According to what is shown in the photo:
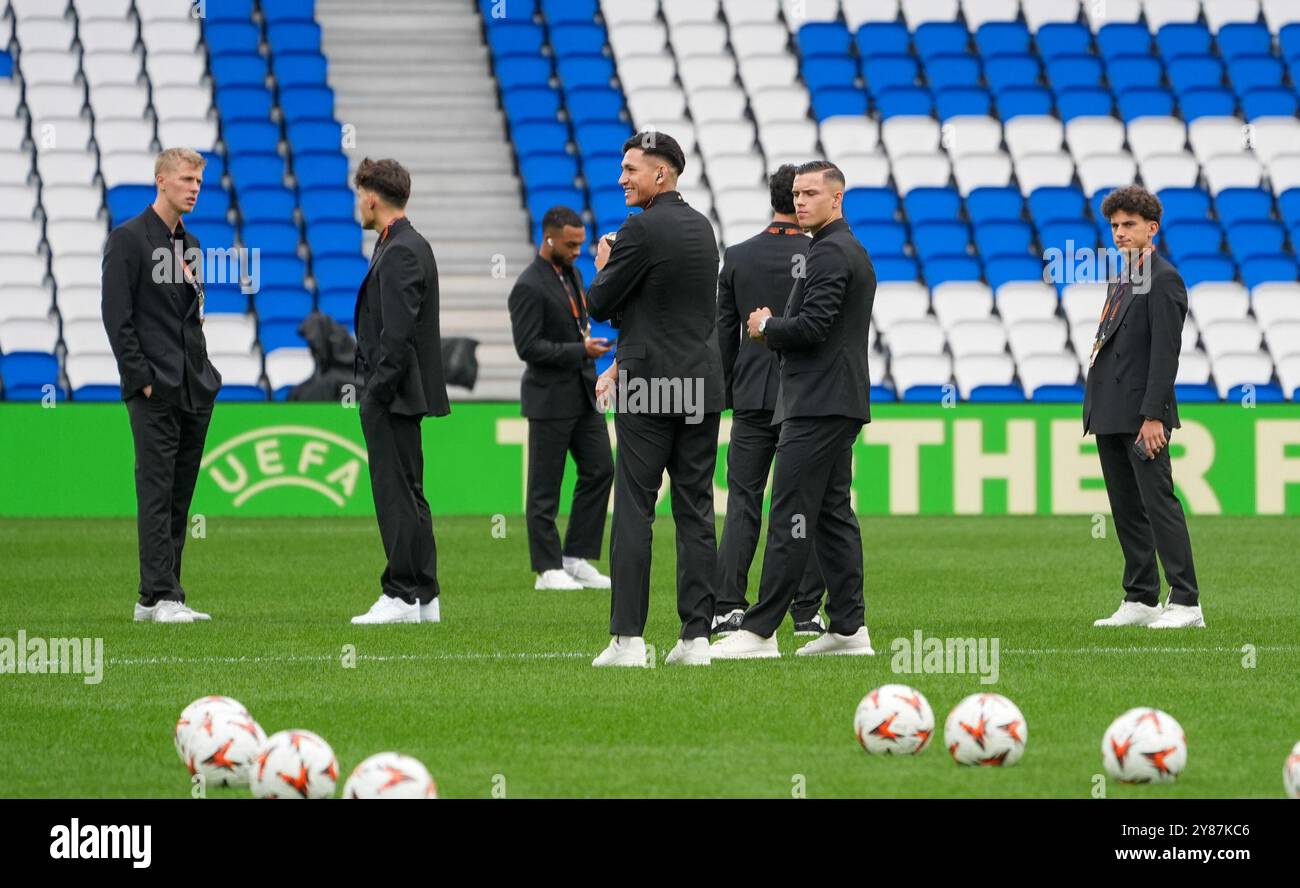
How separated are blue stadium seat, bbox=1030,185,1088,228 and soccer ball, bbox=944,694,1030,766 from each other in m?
16.9

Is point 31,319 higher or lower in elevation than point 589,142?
lower

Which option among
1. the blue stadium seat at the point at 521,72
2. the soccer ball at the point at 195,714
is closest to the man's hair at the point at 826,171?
the soccer ball at the point at 195,714

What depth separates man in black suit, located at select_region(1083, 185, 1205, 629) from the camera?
32.3ft

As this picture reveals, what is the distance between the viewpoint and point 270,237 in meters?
21.2

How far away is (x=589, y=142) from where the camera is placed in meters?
22.8

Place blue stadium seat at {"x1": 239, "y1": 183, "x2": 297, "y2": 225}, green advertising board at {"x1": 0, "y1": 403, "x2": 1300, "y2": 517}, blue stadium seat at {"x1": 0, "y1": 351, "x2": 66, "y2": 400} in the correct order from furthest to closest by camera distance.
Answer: blue stadium seat at {"x1": 239, "y1": 183, "x2": 297, "y2": 225}, blue stadium seat at {"x1": 0, "y1": 351, "x2": 66, "y2": 400}, green advertising board at {"x1": 0, "y1": 403, "x2": 1300, "y2": 517}

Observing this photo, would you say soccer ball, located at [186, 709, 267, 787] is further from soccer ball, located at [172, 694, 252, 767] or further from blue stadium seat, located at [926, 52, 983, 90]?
blue stadium seat, located at [926, 52, 983, 90]

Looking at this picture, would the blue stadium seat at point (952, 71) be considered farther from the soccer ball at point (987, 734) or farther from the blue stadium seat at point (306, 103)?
the soccer ball at point (987, 734)

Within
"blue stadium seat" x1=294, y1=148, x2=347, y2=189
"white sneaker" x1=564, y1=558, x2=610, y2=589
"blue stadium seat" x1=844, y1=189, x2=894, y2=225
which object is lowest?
"white sneaker" x1=564, y1=558, x2=610, y2=589

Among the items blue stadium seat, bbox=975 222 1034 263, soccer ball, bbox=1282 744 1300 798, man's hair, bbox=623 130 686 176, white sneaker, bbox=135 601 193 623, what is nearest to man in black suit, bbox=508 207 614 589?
white sneaker, bbox=135 601 193 623

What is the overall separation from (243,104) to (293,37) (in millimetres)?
1488
